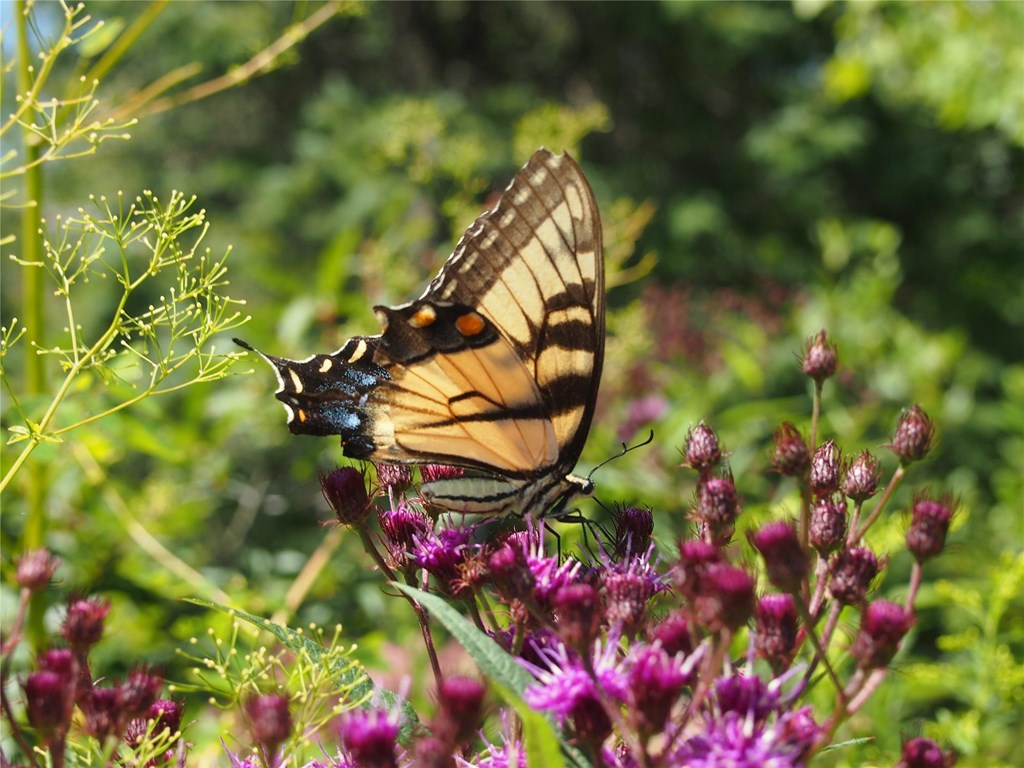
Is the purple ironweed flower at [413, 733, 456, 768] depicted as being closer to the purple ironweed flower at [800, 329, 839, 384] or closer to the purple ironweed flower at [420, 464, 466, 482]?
the purple ironweed flower at [420, 464, 466, 482]

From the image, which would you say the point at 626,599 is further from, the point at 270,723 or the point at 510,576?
the point at 270,723

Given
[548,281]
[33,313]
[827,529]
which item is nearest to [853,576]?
[827,529]

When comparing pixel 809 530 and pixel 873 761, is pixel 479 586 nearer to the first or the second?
pixel 809 530

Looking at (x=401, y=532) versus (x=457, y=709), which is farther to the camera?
(x=401, y=532)

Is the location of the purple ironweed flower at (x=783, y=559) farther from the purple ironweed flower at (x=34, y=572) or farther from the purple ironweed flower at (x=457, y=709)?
the purple ironweed flower at (x=34, y=572)

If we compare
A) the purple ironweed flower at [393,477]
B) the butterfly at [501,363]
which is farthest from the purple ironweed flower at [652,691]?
the butterfly at [501,363]

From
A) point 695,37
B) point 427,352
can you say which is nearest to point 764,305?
point 427,352
